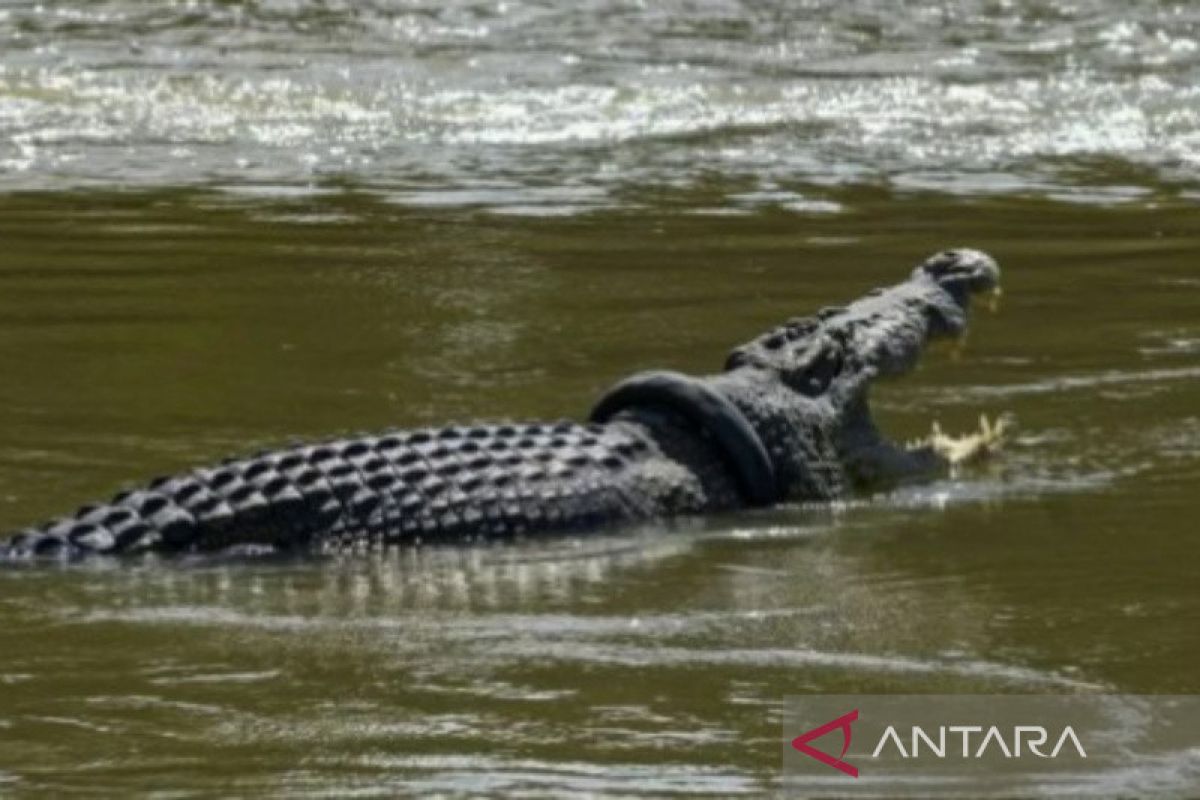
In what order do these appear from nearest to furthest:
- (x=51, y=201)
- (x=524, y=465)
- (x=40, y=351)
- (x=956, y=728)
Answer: (x=956, y=728)
(x=524, y=465)
(x=40, y=351)
(x=51, y=201)

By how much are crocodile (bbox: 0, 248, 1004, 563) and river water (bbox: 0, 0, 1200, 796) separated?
113 mm

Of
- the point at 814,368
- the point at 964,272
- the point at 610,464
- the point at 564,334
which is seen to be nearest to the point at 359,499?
the point at 610,464

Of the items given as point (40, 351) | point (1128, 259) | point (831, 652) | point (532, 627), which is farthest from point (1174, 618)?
point (1128, 259)

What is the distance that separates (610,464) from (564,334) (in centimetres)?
240

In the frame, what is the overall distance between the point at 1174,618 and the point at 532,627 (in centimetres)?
126

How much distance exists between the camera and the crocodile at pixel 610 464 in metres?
6.99

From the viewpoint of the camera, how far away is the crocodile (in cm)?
699

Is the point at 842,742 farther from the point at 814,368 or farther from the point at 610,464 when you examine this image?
the point at 814,368

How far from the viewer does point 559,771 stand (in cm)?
523

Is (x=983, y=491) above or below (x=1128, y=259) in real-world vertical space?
below

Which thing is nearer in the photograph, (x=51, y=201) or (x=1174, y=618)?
(x=1174, y=618)

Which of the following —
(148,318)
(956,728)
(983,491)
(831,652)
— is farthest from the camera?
(148,318)

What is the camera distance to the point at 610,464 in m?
7.50

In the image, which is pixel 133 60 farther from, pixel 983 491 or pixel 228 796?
pixel 228 796
